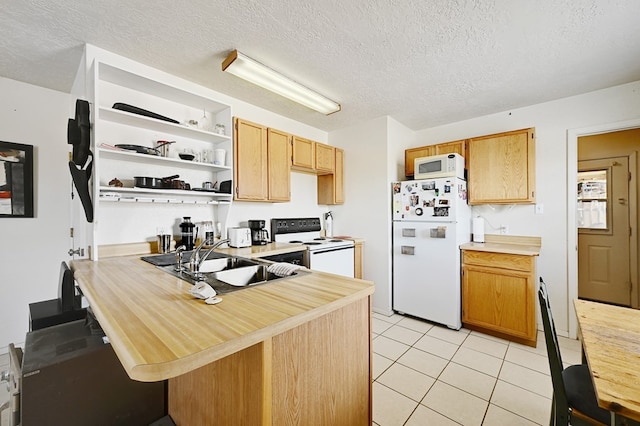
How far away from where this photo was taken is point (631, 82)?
254 centimetres

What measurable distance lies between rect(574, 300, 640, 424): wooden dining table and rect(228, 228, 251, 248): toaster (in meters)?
2.47

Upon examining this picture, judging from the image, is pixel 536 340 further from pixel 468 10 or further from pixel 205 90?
pixel 205 90

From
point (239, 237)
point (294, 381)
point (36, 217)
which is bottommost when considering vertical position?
point (294, 381)

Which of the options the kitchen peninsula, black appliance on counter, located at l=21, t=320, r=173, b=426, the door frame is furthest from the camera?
the door frame

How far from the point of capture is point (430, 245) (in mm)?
3072

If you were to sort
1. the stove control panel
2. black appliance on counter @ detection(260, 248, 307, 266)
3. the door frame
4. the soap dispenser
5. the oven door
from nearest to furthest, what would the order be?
black appliance on counter @ detection(260, 248, 307, 266) < the door frame < the oven door < the stove control panel < the soap dispenser

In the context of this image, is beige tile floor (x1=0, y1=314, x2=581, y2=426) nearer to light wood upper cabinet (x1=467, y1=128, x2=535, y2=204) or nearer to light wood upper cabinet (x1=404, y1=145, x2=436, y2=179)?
light wood upper cabinet (x1=467, y1=128, x2=535, y2=204)

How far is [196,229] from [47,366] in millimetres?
1578

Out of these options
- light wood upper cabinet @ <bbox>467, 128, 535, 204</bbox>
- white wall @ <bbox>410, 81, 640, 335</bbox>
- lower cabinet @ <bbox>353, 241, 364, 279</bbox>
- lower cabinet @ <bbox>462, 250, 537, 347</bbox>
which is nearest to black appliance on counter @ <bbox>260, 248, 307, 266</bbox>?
lower cabinet @ <bbox>353, 241, 364, 279</bbox>

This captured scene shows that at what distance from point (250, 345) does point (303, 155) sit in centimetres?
283

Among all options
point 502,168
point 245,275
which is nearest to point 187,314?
point 245,275

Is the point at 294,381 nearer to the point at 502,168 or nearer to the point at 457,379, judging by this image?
the point at 457,379

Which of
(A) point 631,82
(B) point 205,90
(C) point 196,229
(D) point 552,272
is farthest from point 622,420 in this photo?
(B) point 205,90

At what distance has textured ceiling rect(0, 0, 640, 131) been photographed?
163 centimetres
